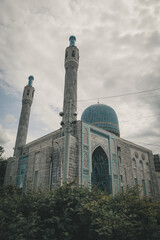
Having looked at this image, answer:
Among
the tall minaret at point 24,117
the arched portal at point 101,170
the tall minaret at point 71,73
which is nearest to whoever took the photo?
the arched portal at point 101,170

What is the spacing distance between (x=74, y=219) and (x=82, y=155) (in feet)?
32.6

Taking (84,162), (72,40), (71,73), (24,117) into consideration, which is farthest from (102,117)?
(24,117)

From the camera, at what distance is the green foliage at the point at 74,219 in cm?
483

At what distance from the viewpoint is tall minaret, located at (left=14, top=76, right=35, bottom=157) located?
2425cm

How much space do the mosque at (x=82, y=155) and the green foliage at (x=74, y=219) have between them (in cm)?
508

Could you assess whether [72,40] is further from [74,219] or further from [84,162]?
[74,219]

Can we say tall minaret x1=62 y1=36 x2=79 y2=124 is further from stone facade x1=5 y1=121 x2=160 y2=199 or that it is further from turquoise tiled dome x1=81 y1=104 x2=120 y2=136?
turquoise tiled dome x1=81 y1=104 x2=120 y2=136

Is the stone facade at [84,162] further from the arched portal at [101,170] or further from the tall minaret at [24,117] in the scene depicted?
the tall minaret at [24,117]

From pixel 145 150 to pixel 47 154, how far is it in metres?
15.7

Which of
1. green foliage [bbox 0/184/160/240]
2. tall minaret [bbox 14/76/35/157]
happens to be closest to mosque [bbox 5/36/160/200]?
tall minaret [bbox 14/76/35/157]

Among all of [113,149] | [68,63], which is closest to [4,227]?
[113,149]

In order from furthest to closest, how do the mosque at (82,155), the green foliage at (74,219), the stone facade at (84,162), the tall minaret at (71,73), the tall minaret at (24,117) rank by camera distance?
the tall minaret at (24,117)
the tall minaret at (71,73)
the mosque at (82,155)
the stone facade at (84,162)
the green foliage at (74,219)

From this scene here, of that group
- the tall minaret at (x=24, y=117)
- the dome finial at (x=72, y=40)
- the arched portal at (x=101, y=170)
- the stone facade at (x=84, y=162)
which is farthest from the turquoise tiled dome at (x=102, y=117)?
the dome finial at (x=72, y=40)

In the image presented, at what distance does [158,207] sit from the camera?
6.66m
